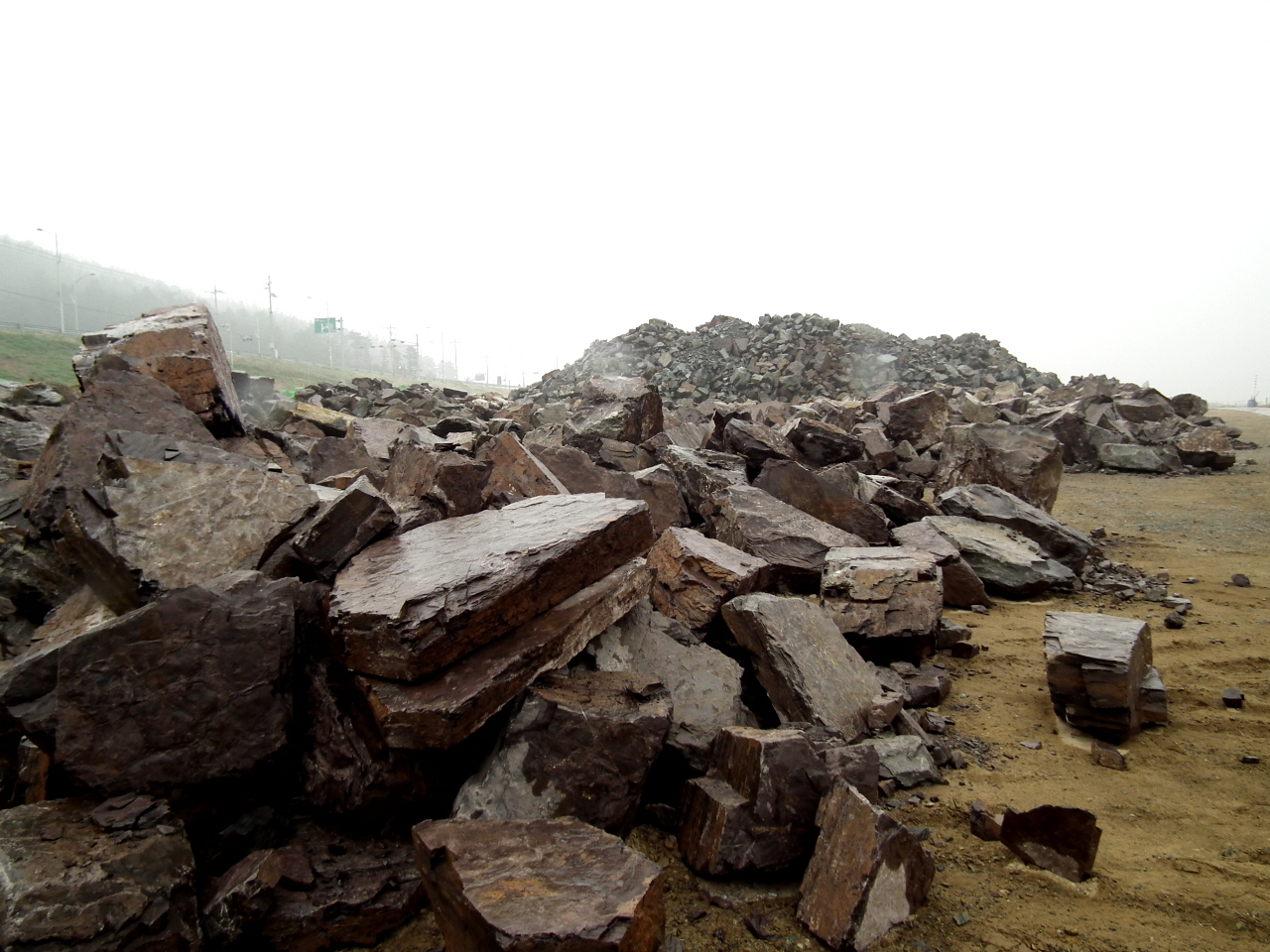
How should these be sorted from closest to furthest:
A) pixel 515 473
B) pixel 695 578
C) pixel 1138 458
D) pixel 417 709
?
pixel 417 709 < pixel 695 578 < pixel 515 473 < pixel 1138 458

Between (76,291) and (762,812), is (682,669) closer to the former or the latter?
(762,812)

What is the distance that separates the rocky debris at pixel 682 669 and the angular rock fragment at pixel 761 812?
0.95 ft

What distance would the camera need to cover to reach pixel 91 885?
1760mm

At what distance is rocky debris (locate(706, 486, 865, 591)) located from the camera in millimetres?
4559

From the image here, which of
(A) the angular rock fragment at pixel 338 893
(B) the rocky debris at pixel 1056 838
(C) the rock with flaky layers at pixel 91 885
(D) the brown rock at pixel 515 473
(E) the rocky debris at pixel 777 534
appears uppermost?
(D) the brown rock at pixel 515 473

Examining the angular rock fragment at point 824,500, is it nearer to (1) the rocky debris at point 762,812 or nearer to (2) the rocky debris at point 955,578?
(2) the rocky debris at point 955,578

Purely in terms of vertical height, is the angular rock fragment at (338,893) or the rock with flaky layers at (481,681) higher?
the rock with flaky layers at (481,681)

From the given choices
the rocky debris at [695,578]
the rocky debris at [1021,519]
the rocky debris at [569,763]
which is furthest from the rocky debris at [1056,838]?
the rocky debris at [1021,519]

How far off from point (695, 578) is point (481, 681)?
62.2 inches

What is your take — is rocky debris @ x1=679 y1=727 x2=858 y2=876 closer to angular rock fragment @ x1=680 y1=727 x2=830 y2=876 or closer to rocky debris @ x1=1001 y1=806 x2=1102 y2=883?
angular rock fragment @ x1=680 y1=727 x2=830 y2=876

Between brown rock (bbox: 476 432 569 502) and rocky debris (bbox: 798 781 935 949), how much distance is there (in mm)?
2676

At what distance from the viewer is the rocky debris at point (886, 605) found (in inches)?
149

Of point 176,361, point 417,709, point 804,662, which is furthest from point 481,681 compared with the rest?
point 176,361

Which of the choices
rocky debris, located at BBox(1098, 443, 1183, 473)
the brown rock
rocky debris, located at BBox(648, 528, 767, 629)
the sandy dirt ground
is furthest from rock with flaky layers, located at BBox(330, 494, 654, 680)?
rocky debris, located at BBox(1098, 443, 1183, 473)
